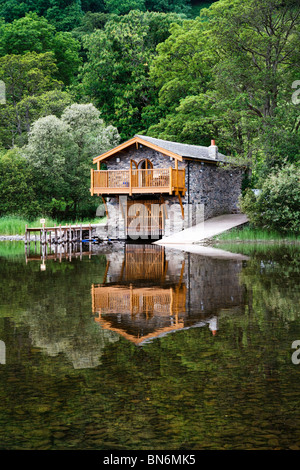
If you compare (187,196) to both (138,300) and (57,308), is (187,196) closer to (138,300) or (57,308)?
(138,300)

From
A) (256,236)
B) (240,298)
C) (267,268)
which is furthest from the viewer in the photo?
(256,236)

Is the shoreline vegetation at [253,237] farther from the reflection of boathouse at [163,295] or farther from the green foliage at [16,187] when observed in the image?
the green foliage at [16,187]

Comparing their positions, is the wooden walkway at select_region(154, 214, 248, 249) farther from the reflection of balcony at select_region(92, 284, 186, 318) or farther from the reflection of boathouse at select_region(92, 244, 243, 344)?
the reflection of balcony at select_region(92, 284, 186, 318)

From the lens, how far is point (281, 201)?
2698 cm

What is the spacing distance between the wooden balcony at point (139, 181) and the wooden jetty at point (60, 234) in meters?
2.64

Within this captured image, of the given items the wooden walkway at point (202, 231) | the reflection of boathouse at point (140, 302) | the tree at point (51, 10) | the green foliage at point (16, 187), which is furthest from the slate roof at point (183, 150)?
the tree at point (51, 10)

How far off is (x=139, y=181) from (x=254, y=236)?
754cm

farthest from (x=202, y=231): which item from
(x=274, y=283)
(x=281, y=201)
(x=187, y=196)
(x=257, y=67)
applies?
(x=274, y=283)

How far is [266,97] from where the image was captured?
3094 centimetres

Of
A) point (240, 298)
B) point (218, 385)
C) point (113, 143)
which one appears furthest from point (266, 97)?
point (218, 385)

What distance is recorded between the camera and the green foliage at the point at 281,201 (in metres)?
26.6

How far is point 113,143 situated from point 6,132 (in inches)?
422
